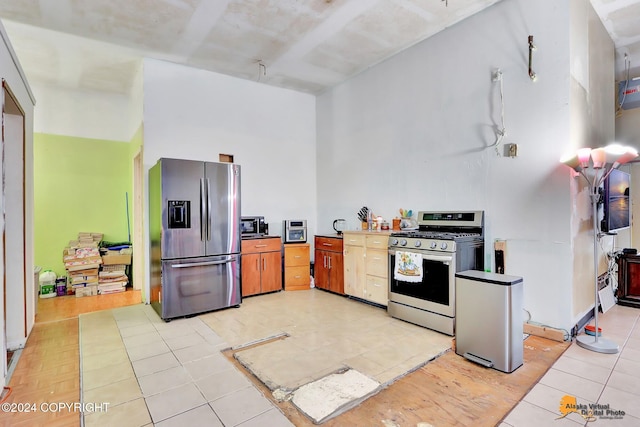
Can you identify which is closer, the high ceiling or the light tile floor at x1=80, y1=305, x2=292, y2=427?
the light tile floor at x1=80, y1=305, x2=292, y2=427

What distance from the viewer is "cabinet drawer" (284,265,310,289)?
515 centimetres

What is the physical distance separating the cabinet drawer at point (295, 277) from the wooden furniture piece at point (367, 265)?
0.88 m

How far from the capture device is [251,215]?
5.30 m

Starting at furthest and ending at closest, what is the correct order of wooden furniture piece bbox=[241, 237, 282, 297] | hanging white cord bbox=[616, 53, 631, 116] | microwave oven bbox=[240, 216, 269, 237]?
microwave oven bbox=[240, 216, 269, 237] → wooden furniture piece bbox=[241, 237, 282, 297] → hanging white cord bbox=[616, 53, 631, 116]

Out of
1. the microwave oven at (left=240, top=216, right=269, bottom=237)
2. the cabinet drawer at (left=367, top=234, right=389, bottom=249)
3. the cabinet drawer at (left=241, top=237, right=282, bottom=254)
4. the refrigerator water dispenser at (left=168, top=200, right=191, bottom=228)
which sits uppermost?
the refrigerator water dispenser at (left=168, top=200, right=191, bottom=228)

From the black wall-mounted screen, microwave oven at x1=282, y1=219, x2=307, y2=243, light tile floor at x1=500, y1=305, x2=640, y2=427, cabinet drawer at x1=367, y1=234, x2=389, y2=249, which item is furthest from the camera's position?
microwave oven at x1=282, y1=219, x2=307, y2=243

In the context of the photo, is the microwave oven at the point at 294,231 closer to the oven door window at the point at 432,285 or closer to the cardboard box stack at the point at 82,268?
the oven door window at the point at 432,285

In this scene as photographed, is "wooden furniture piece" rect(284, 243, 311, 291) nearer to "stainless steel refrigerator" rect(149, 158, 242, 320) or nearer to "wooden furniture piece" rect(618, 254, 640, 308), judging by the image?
"stainless steel refrigerator" rect(149, 158, 242, 320)

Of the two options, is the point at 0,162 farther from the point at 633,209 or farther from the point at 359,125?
the point at 633,209

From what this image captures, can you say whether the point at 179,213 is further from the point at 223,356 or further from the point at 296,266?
the point at 296,266

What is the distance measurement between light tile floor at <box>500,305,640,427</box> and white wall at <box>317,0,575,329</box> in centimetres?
47

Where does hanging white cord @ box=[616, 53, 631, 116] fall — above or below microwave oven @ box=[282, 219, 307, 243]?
above

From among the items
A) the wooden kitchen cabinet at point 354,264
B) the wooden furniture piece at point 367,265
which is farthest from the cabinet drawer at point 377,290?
the wooden kitchen cabinet at point 354,264

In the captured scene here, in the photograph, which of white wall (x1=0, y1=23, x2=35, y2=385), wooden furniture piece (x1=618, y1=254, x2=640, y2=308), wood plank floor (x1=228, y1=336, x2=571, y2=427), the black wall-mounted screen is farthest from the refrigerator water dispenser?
Result: wooden furniture piece (x1=618, y1=254, x2=640, y2=308)
